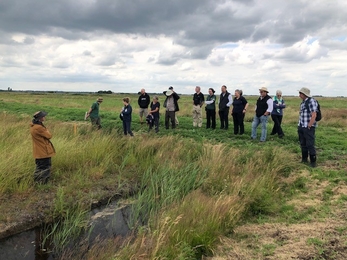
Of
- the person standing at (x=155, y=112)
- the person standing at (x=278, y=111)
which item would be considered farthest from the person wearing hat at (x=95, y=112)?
the person standing at (x=278, y=111)

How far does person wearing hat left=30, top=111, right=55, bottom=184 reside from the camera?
5.99m

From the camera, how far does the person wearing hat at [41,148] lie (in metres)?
5.99

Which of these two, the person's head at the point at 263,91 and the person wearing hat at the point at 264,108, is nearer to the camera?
the person wearing hat at the point at 264,108

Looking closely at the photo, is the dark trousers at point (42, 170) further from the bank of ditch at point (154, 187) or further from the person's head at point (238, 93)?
the person's head at point (238, 93)

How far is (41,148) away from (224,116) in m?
8.20

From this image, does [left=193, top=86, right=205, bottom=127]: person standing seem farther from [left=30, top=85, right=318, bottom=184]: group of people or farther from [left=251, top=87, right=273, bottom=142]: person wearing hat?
[left=251, top=87, right=273, bottom=142]: person wearing hat

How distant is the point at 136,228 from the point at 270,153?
14.2ft

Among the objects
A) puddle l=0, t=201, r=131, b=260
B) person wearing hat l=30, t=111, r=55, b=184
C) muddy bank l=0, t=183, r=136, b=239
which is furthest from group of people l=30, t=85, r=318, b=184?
puddle l=0, t=201, r=131, b=260

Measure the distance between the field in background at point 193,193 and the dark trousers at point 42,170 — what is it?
0.52 ft

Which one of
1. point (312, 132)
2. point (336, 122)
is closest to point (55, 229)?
point (312, 132)

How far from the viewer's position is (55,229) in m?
4.93

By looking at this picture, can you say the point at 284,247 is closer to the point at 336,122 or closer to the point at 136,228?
the point at 136,228

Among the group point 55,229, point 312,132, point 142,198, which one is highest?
point 312,132

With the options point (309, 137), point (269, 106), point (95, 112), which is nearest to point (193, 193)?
point (309, 137)
